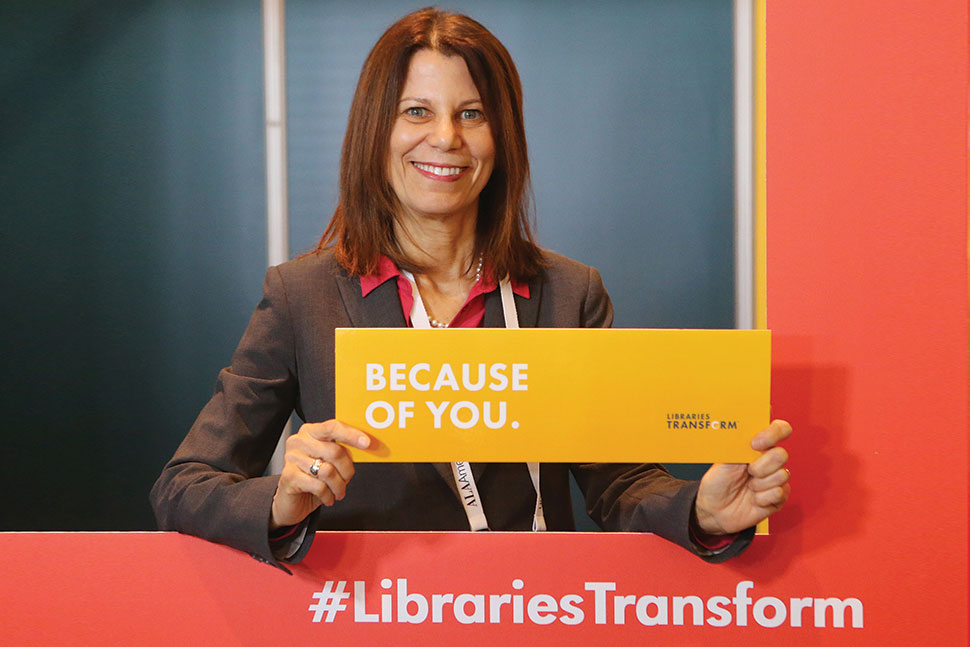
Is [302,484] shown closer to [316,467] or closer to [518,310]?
[316,467]

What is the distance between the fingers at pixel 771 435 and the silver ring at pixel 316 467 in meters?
0.47

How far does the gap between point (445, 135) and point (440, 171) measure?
0.20 feet

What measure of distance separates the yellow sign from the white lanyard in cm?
30

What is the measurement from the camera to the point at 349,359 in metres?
0.94

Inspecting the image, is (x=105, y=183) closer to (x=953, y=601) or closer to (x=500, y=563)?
(x=500, y=563)

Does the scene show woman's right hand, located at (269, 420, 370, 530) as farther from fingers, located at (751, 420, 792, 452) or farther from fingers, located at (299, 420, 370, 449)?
fingers, located at (751, 420, 792, 452)

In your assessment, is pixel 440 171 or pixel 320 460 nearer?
pixel 320 460

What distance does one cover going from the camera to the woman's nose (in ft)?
4.16

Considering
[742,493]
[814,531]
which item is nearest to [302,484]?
[742,493]

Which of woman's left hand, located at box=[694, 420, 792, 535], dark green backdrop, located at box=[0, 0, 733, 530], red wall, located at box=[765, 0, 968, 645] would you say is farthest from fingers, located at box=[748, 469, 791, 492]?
dark green backdrop, located at box=[0, 0, 733, 530]

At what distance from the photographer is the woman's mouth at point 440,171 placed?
1.31 meters

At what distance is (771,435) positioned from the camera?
939 mm

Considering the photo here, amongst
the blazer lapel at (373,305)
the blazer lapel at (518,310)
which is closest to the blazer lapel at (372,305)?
the blazer lapel at (373,305)

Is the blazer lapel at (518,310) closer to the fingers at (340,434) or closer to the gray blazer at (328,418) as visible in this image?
the gray blazer at (328,418)
